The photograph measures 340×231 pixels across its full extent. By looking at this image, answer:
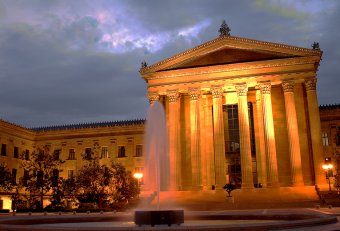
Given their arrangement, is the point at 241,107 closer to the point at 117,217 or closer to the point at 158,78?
the point at 158,78

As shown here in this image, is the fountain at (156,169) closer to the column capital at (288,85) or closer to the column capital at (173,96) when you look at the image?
the column capital at (173,96)

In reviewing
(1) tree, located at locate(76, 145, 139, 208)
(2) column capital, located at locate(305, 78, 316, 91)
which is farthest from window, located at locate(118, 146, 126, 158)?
(2) column capital, located at locate(305, 78, 316, 91)

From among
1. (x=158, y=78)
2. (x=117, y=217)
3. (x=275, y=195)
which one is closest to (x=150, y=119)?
(x=117, y=217)

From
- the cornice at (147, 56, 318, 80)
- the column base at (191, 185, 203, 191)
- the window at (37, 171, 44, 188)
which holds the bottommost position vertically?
the column base at (191, 185, 203, 191)

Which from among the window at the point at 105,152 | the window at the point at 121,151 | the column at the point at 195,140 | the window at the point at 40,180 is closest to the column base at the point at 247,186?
the column at the point at 195,140

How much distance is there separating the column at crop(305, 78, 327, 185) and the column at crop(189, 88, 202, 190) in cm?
1184

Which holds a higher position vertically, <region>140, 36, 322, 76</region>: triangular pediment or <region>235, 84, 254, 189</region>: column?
<region>140, 36, 322, 76</region>: triangular pediment

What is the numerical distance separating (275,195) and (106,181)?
1805cm

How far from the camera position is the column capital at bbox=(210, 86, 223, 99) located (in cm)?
4384

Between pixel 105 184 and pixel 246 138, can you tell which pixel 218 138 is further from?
pixel 105 184

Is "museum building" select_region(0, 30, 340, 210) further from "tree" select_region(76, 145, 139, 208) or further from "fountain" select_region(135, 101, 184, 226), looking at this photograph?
"tree" select_region(76, 145, 139, 208)

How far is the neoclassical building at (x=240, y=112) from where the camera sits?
137 feet

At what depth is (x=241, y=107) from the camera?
4288 cm

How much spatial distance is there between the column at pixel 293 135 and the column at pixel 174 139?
1196 cm
